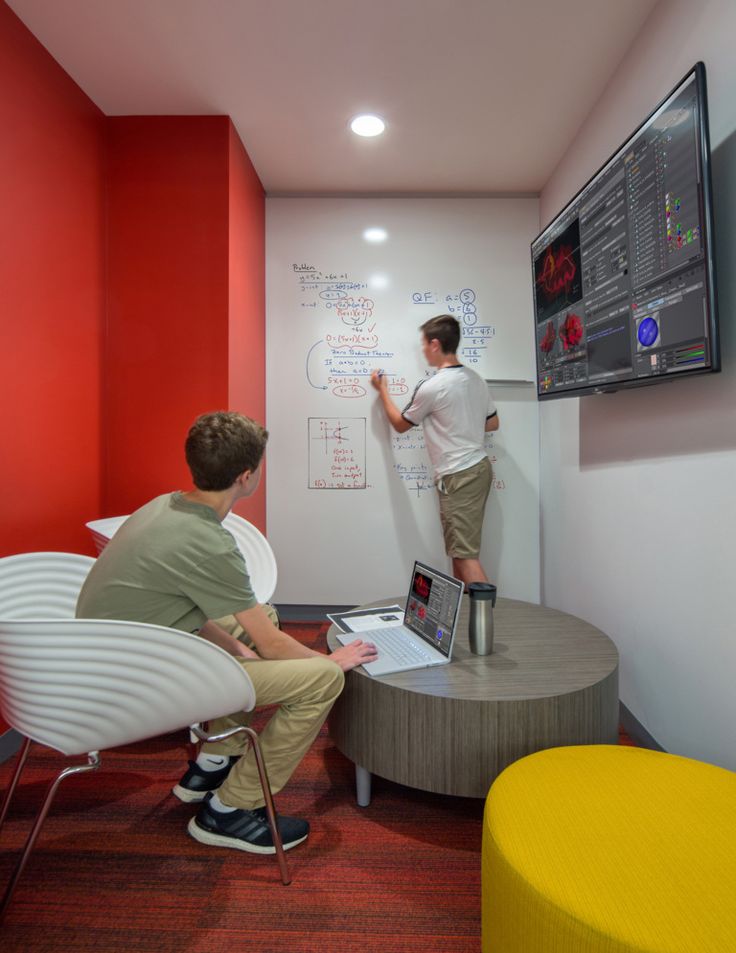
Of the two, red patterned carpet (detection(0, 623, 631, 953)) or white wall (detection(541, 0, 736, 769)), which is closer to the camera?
red patterned carpet (detection(0, 623, 631, 953))

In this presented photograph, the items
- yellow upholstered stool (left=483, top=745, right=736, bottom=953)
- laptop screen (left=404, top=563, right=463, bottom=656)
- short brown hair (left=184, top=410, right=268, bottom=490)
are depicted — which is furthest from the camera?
laptop screen (left=404, top=563, right=463, bottom=656)

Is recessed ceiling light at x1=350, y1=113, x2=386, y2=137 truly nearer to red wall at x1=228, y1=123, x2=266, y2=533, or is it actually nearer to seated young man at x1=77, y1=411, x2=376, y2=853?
red wall at x1=228, y1=123, x2=266, y2=533

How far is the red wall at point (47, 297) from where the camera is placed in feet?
6.78

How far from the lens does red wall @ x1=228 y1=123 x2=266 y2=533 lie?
2.91 m

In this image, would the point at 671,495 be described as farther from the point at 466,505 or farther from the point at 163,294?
the point at 163,294

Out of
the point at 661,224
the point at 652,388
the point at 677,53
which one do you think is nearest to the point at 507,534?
the point at 652,388

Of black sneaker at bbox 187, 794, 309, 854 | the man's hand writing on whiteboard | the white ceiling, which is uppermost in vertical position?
the white ceiling

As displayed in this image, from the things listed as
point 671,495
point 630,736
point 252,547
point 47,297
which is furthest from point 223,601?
point 630,736

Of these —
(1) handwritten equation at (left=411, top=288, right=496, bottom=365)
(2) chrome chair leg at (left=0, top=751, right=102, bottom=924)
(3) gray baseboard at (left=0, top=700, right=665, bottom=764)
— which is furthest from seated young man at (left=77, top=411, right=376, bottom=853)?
(1) handwritten equation at (left=411, top=288, right=496, bottom=365)

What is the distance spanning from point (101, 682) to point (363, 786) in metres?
0.96

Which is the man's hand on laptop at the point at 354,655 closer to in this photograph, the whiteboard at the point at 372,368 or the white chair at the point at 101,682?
the white chair at the point at 101,682

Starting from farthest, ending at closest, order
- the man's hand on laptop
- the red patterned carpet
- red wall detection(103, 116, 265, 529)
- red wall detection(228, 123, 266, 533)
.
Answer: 1. red wall detection(228, 123, 266, 533)
2. red wall detection(103, 116, 265, 529)
3. the man's hand on laptop
4. the red patterned carpet

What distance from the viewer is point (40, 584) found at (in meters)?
1.70

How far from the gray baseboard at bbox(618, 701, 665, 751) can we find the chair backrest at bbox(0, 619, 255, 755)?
1567 mm
